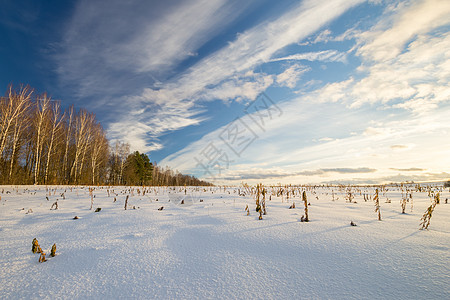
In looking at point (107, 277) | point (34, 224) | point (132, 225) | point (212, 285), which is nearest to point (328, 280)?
point (212, 285)

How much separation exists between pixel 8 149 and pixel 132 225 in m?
25.4

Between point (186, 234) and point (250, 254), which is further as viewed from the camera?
point (186, 234)

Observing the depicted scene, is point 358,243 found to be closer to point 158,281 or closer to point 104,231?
point 158,281

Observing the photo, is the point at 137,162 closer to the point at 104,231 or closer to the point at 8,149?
the point at 8,149

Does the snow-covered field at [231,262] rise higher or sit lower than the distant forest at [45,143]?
lower

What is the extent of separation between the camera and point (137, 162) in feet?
147

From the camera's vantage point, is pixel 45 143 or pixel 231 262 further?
pixel 45 143

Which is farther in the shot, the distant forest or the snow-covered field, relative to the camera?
the distant forest

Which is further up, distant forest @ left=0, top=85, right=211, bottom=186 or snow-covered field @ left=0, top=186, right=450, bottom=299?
distant forest @ left=0, top=85, right=211, bottom=186

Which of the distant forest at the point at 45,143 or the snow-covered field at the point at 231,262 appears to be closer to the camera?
the snow-covered field at the point at 231,262

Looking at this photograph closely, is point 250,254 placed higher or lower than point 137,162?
lower

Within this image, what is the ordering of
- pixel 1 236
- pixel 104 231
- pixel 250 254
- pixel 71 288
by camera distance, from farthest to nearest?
pixel 104 231, pixel 1 236, pixel 250 254, pixel 71 288

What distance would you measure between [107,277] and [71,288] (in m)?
0.22

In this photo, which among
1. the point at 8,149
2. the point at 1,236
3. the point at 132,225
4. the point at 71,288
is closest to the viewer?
the point at 71,288
